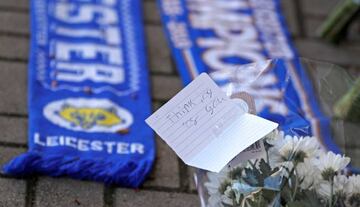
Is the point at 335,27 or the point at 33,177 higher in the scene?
the point at 335,27

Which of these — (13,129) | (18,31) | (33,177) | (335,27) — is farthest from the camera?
(335,27)

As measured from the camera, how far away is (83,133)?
2.07 meters

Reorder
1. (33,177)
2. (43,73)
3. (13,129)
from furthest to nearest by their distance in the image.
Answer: (43,73), (13,129), (33,177)

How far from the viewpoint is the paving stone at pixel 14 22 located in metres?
2.41

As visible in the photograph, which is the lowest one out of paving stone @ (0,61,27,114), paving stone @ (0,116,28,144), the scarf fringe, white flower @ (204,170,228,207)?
the scarf fringe

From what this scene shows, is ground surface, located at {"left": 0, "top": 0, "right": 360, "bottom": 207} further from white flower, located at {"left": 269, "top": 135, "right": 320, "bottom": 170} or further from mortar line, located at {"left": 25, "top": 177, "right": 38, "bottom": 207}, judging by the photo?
white flower, located at {"left": 269, "top": 135, "right": 320, "bottom": 170}

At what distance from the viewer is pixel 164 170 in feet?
6.73

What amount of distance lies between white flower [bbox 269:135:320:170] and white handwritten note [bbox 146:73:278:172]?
5 centimetres

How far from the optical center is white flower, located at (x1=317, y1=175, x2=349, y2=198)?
158 centimetres

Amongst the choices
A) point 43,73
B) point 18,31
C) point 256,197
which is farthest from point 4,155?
point 256,197

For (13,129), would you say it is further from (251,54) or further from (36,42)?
(251,54)

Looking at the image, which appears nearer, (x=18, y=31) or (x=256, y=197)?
(x=256, y=197)

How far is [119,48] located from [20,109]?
41 centimetres

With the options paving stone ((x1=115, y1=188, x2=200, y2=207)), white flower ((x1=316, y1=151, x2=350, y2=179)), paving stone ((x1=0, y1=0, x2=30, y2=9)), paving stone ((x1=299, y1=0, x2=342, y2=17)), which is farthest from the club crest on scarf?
paving stone ((x1=299, y1=0, x2=342, y2=17))
